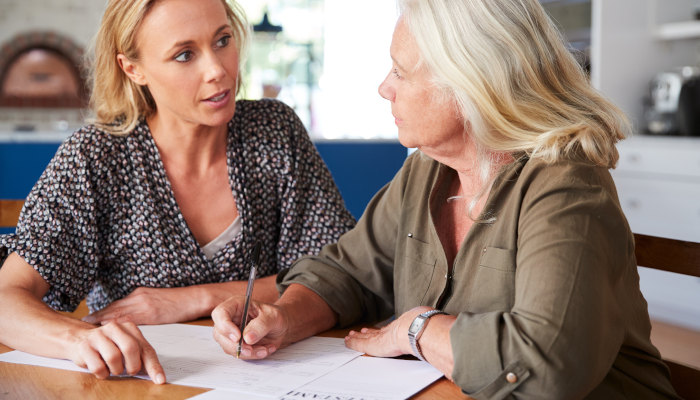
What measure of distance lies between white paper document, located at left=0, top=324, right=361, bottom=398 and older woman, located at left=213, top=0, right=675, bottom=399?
0.10ft

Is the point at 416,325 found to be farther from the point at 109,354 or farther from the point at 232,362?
the point at 109,354

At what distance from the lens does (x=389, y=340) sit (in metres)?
1.17

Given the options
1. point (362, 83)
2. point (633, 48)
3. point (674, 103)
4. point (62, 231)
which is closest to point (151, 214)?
point (62, 231)

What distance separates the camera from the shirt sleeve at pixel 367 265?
1444 mm

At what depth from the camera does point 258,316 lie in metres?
1.24

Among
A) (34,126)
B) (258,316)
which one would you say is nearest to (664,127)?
(258,316)

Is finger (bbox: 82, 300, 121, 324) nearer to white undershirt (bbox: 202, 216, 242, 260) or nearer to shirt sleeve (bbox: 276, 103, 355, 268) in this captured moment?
white undershirt (bbox: 202, 216, 242, 260)

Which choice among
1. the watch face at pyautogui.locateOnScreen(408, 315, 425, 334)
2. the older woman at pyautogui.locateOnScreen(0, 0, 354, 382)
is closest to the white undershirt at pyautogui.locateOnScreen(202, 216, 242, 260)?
the older woman at pyautogui.locateOnScreen(0, 0, 354, 382)

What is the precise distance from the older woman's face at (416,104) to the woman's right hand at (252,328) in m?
0.38

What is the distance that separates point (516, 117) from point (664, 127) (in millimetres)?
3430

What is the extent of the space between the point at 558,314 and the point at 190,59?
1.01 meters

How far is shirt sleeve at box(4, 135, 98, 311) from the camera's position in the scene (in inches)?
56.7

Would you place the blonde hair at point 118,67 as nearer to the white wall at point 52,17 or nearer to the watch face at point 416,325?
the watch face at point 416,325

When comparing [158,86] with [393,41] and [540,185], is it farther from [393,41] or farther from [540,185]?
[540,185]
